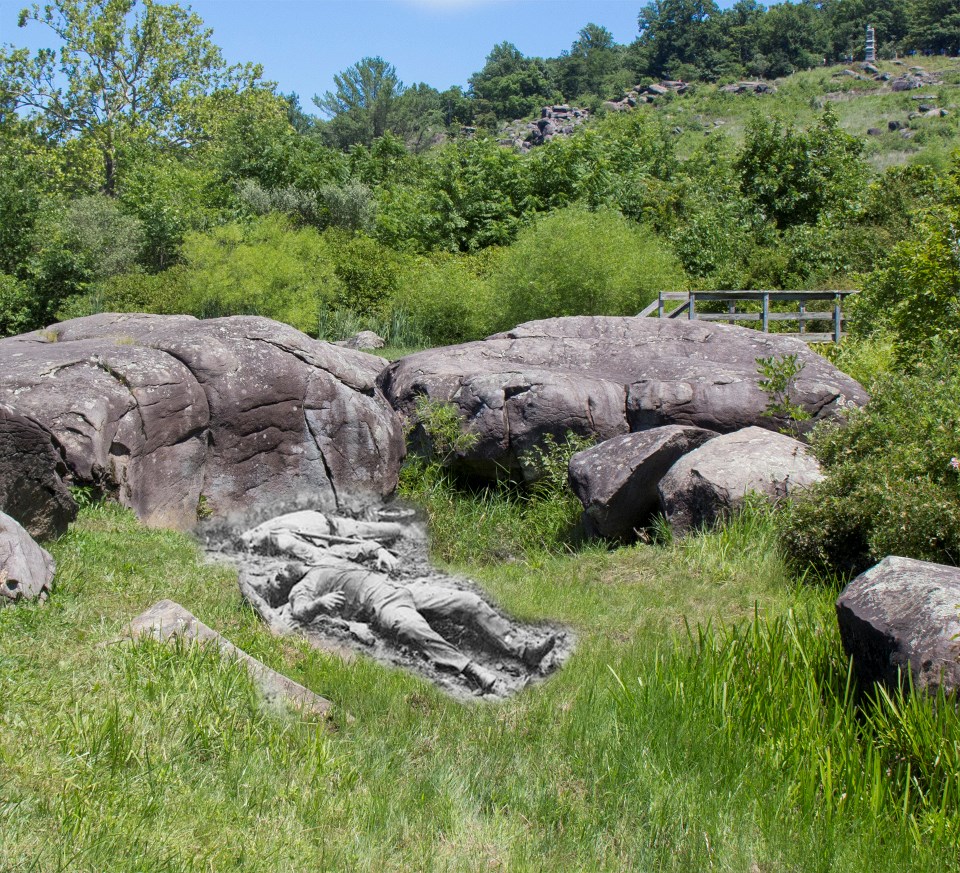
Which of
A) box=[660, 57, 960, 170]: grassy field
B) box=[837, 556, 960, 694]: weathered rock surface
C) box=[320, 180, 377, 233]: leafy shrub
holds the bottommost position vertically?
box=[837, 556, 960, 694]: weathered rock surface

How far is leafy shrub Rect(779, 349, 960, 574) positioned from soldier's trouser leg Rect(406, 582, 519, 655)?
2397mm

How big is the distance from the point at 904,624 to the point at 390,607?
3.10 m

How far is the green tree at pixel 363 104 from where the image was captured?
5675cm

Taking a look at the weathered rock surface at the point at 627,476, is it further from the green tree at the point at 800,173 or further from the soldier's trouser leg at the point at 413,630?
the green tree at the point at 800,173

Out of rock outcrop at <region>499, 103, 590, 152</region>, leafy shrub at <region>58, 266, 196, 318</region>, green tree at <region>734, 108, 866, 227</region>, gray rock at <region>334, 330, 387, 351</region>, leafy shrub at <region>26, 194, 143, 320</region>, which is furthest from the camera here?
rock outcrop at <region>499, 103, 590, 152</region>

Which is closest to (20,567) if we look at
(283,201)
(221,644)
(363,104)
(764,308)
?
(221,644)

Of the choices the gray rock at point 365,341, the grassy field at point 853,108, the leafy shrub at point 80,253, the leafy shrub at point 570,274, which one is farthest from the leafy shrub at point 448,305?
the grassy field at point 853,108

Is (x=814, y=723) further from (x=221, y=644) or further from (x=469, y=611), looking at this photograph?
(x=221, y=644)

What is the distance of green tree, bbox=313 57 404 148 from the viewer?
5675cm

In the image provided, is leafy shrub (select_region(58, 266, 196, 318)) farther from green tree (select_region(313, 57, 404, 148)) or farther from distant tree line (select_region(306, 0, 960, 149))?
distant tree line (select_region(306, 0, 960, 149))

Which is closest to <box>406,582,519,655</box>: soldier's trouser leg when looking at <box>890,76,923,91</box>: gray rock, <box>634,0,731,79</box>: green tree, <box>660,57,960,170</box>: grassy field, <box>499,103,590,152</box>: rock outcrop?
<box>660,57,960,170</box>: grassy field

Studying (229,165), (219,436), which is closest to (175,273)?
(229,165)

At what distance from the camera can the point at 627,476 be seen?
8969 mm

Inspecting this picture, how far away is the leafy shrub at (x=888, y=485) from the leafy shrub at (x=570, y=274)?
9.54 meters
